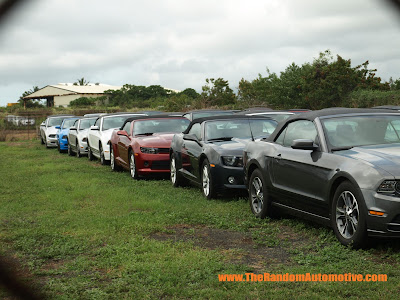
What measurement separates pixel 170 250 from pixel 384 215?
→ 2.31 metres

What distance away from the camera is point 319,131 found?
705 cm

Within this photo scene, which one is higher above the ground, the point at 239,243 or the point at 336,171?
the point at 336,171

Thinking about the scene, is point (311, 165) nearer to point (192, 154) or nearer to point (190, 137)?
point (192, 154)

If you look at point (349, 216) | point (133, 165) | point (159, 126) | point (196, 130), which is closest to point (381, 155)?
point (349, 216)

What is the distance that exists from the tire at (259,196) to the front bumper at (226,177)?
136cm

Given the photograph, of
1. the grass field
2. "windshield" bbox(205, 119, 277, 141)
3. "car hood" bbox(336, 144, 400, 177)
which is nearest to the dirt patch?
the grass field

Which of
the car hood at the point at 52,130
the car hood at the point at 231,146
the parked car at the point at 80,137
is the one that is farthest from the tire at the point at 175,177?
the car hood at the point at 52,130

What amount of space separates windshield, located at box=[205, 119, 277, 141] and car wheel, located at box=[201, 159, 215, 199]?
0.80m

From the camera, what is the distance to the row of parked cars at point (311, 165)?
5645 millimetres

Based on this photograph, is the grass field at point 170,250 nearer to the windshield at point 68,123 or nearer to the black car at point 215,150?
the black car at point 215,150

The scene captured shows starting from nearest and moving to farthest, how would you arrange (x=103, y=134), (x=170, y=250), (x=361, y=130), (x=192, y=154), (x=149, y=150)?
(x=170, y=250) → (x=361, y=130) → (x=192, y=154) → (x=149, y=150) → (x=103, y=134)

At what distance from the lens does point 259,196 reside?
8359mm

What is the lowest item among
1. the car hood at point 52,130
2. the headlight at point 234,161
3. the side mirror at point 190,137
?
the car hood at point 52,130

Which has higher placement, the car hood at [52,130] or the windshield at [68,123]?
the windshield at [68,123]
